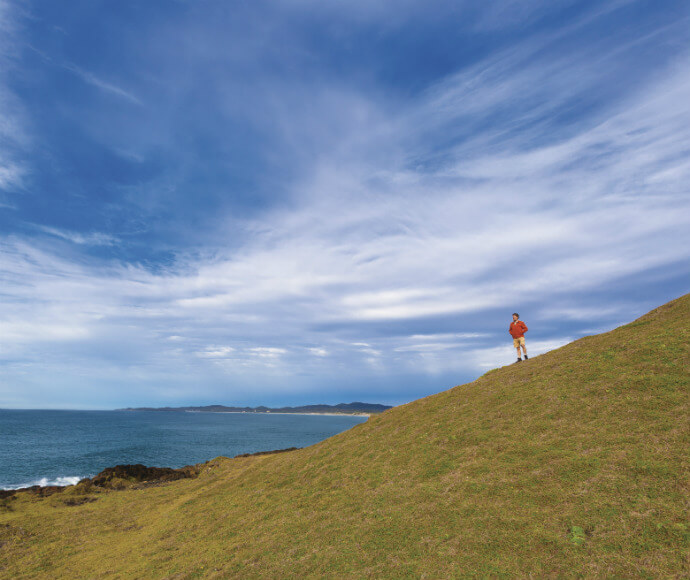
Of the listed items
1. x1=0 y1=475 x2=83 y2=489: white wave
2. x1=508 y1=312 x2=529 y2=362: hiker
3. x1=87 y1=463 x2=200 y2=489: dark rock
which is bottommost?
x1=0 y1=475 x2=83 y2=489: white wave

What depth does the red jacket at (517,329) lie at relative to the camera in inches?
978

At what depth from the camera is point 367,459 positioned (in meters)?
18.6

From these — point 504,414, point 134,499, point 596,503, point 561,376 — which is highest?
point 561,376

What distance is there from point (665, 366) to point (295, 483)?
1800cm

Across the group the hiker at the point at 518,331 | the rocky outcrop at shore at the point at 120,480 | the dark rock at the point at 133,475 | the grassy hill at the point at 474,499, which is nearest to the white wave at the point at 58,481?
the rocky outcrop at shore at the point at 120,480

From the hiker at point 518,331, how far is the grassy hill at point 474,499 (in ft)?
7.16

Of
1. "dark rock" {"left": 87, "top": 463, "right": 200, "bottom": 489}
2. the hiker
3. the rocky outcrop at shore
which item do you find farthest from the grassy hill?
"dark rock" {"left": 87, "top": 463, "right": 200, "bottom": 489}

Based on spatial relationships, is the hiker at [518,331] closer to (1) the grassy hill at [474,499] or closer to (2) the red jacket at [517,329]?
(2) the red jacket at [517,329]

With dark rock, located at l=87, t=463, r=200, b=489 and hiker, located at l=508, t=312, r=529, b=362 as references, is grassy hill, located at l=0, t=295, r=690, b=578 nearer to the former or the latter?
hiker, located at l=508, t=312, r=529, b=362

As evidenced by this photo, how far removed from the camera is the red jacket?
24839 mm

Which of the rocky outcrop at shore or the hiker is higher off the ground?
the hiker

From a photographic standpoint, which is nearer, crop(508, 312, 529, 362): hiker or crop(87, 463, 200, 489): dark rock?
crop(508, 312, 529, 362): hiker

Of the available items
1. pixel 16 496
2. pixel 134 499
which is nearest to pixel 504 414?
pixel 134 499

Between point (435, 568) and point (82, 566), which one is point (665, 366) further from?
point (82, 566)
